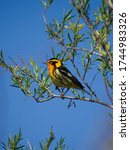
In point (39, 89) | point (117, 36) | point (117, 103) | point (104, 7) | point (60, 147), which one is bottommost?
point (60, 147)

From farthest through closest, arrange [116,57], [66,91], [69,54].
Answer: [66,91], [69,54], [116,57]

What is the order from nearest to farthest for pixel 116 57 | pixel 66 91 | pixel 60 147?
pixel 116 57
pixel 60 147
pixel 66 91

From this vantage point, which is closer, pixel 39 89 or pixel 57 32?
pixel 57 32

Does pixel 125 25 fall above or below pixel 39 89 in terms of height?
above

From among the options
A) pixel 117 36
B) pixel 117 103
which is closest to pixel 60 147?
pixel 117 103

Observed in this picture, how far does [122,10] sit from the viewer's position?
79.1 inches

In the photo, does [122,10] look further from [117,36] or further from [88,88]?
[88,88]

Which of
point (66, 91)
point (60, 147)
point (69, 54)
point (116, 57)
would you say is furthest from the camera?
point (66, 91)

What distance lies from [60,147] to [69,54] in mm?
506

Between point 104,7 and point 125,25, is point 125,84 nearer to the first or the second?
point 125,25

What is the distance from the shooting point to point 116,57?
1947 mm

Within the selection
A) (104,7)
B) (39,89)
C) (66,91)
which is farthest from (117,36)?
(66,91)

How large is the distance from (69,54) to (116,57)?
0.83 ft

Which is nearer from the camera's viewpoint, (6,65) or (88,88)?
(88,88)
